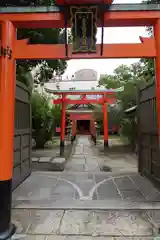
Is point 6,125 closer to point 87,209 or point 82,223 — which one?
point 82,223

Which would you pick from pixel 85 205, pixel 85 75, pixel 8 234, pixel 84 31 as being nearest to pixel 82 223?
pixel 85 205

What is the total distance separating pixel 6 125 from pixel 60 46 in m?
1.42

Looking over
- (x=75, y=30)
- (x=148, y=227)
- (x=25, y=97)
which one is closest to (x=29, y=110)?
(x=25, y=97)

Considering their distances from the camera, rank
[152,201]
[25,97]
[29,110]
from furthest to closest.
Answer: [29,110], [25,97], [152,201]

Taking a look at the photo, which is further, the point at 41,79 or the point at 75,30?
the point at 41,79

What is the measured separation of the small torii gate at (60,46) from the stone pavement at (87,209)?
533 mm

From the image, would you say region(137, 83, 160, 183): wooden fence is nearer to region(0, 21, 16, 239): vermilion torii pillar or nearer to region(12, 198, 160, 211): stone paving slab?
region(12, 198, 160, 211): stone paving slab

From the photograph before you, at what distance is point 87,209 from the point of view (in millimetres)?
3557

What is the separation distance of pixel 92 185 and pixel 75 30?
3629 millimetres

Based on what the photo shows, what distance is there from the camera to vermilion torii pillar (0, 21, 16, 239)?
273 centimetres

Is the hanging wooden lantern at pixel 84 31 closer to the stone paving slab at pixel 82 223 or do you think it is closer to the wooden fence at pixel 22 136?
the wooden fence at pixel 22 136

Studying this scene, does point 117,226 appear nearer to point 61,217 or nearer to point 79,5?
point 61,217

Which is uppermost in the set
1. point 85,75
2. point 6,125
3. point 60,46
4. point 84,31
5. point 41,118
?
point 85,75

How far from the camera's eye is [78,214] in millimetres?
3371
